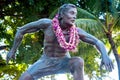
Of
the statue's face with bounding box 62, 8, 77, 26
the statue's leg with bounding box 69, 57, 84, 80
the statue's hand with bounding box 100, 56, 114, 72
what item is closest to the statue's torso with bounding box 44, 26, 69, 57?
the statue's face with bounding box 62, 8, 77, 26

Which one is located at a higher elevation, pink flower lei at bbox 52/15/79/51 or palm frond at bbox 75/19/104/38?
pink flower lei at bbox 52/15/79/51

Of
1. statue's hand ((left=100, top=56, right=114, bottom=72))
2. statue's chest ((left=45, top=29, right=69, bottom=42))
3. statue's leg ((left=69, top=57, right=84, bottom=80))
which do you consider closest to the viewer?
statue's hand ((left=100, top=56, right=114, bottom=72))

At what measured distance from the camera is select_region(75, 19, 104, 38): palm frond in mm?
14328

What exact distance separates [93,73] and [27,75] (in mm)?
12391

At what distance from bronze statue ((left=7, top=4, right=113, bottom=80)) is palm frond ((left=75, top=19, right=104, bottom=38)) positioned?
8408mm

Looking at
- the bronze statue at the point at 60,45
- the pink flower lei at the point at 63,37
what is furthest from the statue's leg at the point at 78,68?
the pink flower lei at the point at 63,37

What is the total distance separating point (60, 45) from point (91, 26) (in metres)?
9.19

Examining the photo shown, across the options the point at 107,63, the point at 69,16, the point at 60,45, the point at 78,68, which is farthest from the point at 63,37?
the point at 107,63

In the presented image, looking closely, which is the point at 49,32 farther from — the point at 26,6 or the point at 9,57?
the point at 26,6

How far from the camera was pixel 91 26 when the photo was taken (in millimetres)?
14703

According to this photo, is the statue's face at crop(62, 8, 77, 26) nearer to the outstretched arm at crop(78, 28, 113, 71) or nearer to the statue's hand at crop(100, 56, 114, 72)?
the outstretched arm at crop(78, 28, 113, 71)

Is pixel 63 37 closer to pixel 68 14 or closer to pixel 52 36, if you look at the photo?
pixel 52 36

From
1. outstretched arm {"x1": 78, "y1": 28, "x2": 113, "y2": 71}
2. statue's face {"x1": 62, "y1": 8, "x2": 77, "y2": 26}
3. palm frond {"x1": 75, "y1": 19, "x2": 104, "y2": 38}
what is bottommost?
palm frond {"x1": 75, "y1": 19, "x2": 104, "y2": 38}

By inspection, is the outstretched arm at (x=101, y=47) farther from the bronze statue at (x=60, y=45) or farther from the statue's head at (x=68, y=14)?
the statue's head at (x=68, y=14)
